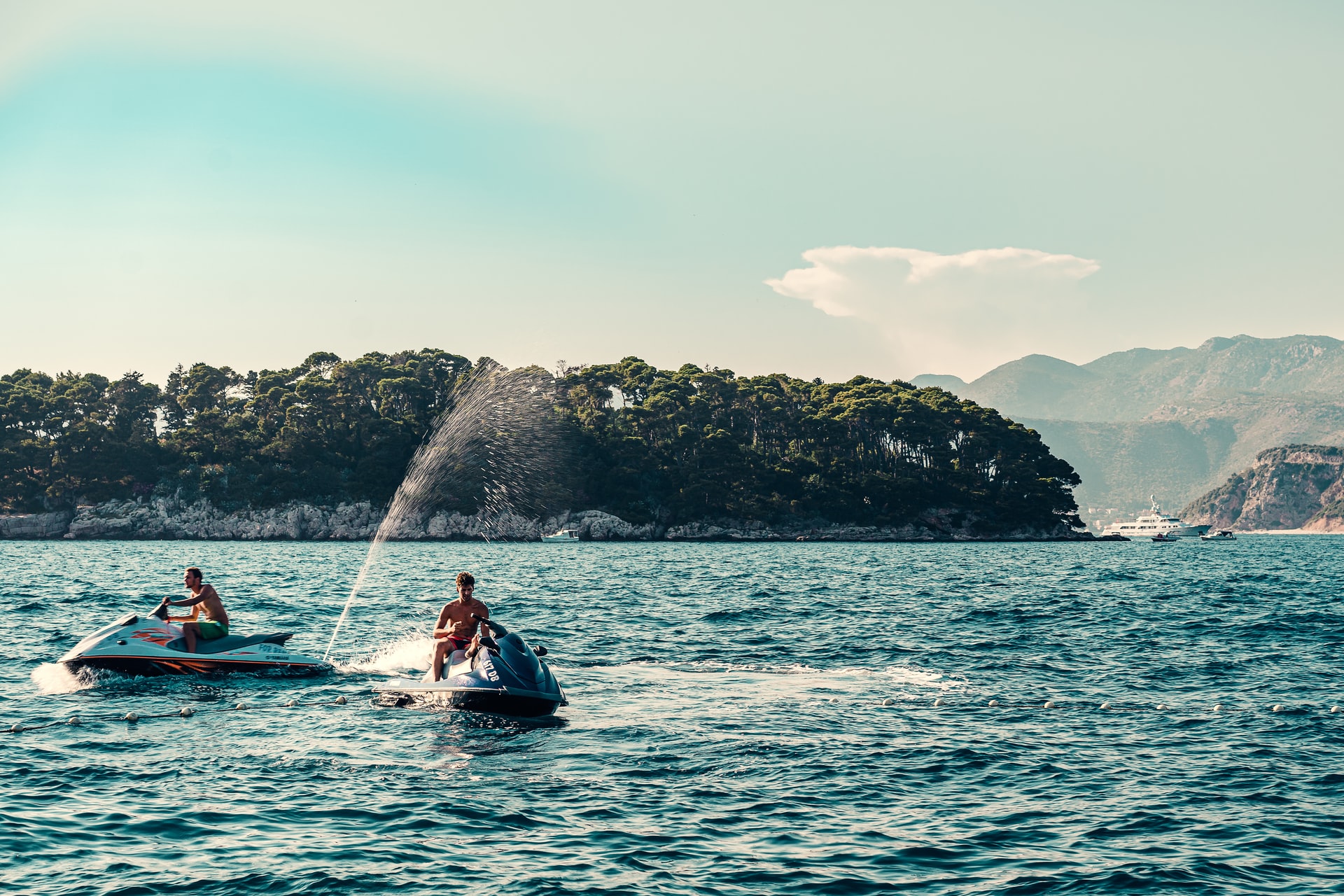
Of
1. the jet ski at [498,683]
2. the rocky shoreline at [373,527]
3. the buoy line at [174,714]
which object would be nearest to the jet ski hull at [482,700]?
the jet ski at [498,683]

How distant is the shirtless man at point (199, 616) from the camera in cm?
2336

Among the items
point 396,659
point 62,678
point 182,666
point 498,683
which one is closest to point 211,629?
point 182,666

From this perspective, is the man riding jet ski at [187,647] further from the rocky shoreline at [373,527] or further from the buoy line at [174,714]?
the rocky shoreline at [373,527]

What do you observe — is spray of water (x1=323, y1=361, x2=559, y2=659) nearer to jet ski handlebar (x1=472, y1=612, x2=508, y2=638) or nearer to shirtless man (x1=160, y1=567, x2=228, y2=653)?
shirtless man (x1=160, y1=567, x2=228, y2=653)

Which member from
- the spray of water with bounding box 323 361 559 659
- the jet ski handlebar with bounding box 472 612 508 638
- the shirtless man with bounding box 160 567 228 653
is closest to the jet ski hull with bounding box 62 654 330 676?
the shirtless man with bounding box 160 567 228 653

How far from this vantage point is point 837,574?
68.7m

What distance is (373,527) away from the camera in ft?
515

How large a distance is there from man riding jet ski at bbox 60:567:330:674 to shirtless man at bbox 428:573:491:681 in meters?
4.72

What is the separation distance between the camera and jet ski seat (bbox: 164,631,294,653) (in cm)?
2323

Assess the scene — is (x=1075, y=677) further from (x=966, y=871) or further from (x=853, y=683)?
(x=966, y=871)

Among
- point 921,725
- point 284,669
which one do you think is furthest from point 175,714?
point 921,725

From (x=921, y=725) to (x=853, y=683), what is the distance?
15.0 ft

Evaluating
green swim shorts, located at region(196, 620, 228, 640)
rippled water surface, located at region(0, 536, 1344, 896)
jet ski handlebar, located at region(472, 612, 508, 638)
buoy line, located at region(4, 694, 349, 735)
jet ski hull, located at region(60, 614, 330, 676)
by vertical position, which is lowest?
rippled water surface, located at region(0, 536, 1344, 896)

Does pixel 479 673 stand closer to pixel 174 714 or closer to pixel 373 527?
pixel 174 714
